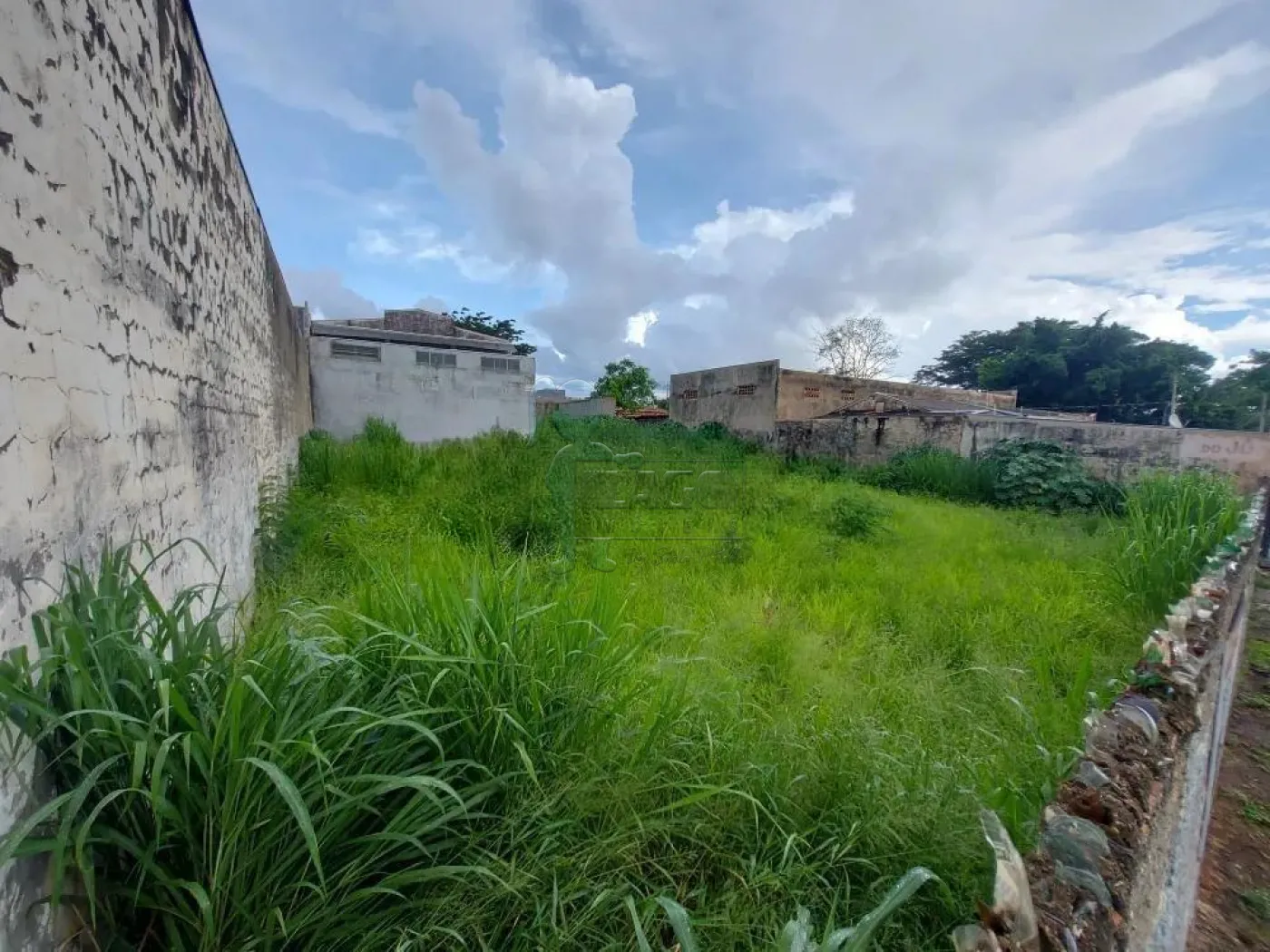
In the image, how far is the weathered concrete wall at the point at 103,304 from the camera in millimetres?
1002

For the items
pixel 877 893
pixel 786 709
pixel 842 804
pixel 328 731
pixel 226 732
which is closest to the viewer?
pixel 226 732

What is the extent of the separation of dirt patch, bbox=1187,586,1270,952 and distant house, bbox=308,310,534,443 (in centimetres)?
1184

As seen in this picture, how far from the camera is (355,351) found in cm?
1125

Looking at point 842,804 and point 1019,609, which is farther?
point 1019,609

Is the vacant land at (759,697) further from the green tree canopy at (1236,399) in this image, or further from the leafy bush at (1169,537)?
the green tree canopy at (1236,399)

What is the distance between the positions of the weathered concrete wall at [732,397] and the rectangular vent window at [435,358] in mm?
7129

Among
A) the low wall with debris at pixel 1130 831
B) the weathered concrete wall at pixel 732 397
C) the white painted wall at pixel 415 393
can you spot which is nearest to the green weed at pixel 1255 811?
the low wall with debris at pixel 1130 831

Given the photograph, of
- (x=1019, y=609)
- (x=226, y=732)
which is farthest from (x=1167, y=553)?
(x=226, y=732)

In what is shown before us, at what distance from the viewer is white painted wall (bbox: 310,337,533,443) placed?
1105cm

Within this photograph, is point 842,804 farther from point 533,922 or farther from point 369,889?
point 369,889

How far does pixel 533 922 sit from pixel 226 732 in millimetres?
→ 751

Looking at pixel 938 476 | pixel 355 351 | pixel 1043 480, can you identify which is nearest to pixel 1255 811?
pixel 1043 480

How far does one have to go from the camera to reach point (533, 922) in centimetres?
115

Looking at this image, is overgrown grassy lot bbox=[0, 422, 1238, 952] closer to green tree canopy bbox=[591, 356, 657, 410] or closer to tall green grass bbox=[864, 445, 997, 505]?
tall green grass bbox=[864, 445, 997, 505]
